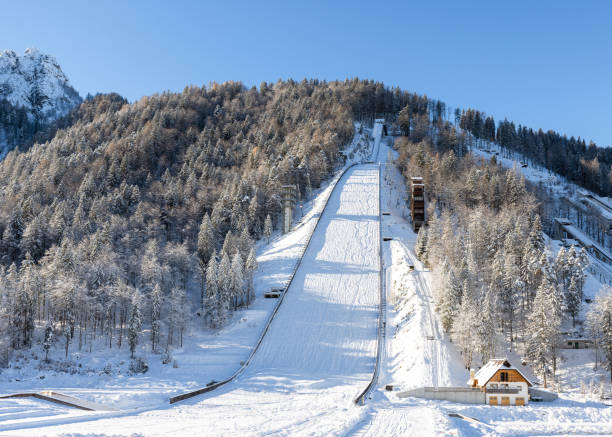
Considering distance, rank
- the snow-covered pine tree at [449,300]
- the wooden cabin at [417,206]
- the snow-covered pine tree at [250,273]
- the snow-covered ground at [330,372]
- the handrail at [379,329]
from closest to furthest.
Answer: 1. the snow-covered ground at [330,372]
2. the handrail at [379,329]
3. the snow-covered pine tree at [449,300]
4. the snow-covered pine tree at [250,273]
5. the wooden cabin at [417,206]

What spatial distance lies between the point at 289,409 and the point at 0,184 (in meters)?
85.2

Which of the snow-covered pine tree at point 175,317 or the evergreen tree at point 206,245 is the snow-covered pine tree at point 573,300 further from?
the evergreen tree at point 206,245

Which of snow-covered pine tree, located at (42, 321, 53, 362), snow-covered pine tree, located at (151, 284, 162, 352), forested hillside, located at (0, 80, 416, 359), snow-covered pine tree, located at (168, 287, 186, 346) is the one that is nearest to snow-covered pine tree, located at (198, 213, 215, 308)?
forested hillside, located at (0, 80, 416, 359)

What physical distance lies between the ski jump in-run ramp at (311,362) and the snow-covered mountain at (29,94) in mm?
136537

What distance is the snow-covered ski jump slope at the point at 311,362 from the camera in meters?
20.1

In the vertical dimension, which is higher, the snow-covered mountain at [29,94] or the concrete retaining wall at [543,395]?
the snow-covered mountain at [29,94]

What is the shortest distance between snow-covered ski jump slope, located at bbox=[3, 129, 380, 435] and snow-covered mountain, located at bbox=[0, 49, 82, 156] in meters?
136

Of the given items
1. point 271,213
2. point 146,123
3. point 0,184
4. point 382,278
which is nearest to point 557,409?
point 382,278

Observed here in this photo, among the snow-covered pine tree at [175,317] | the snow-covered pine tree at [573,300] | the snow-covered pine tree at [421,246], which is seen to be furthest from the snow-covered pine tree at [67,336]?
the snow-covered pine tree at [573,300]

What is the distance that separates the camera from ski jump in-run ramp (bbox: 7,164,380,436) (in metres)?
20.2

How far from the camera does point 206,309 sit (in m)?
46.4

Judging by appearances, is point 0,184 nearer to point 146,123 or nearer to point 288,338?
point 146,123

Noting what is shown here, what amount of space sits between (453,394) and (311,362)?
12451mm

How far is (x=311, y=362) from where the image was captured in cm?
3781
